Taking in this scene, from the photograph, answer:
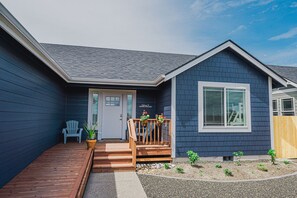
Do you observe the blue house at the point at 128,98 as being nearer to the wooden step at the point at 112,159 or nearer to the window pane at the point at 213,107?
the window pane at the point at 213,107

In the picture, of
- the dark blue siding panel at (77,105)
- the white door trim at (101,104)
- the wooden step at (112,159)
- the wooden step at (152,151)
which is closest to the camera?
the wooden step at (112,159)

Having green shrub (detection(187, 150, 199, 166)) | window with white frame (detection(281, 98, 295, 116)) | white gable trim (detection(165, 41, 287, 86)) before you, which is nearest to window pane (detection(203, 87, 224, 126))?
white gable trim (detection(165, 41, 287, 86))

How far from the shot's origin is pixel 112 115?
7477mm

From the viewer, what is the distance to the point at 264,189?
12.9 feet

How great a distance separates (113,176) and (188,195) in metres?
1.97

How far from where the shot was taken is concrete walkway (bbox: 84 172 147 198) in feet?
11.7

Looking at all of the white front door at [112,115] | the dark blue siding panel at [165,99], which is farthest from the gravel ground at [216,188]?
the white front door at [112,115]

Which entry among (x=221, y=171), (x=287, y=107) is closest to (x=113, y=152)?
(x=221, y=171)

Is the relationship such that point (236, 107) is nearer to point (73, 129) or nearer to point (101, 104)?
point (101, 104)

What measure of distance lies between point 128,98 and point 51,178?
4.56 meters

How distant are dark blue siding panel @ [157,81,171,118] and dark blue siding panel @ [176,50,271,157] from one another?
36 cm

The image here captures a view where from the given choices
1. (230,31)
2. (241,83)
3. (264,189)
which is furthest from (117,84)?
(230,31)

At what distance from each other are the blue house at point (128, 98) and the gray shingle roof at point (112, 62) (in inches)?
1.9

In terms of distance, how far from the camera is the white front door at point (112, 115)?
24.3ft
